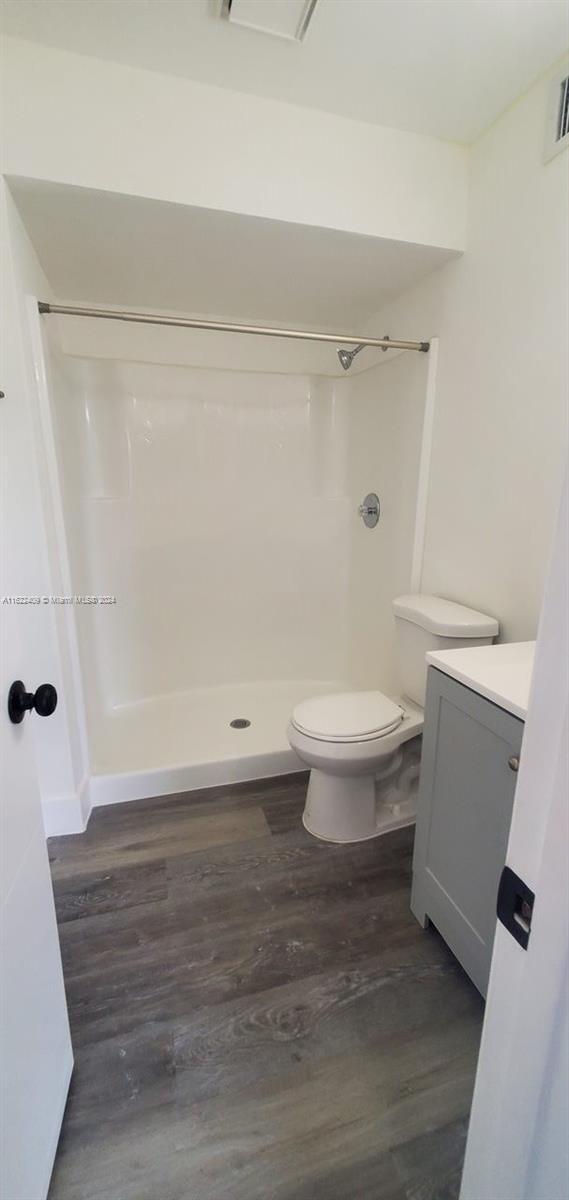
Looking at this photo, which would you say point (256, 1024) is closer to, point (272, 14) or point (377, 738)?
point (377, 738)

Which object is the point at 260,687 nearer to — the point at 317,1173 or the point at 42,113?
the point at 317,1173

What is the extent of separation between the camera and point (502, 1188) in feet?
1.63

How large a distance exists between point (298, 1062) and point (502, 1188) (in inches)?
27.4

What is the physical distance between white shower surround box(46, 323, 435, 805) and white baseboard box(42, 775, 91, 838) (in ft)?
0.49

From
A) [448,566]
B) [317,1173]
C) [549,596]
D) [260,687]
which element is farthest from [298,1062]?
[260,687]

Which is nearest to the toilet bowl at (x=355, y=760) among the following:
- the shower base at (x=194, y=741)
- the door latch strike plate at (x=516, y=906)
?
the shower base at (x=194, y=741)

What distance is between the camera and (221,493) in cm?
253

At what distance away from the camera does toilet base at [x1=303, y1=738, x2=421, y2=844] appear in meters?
1.67

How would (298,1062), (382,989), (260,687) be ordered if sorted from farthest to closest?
(260,687) < (382,989) < (298,1062)

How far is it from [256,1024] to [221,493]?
2123mm

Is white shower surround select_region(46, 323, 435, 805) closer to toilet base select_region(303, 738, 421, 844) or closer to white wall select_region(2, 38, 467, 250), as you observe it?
toilet base select_region(303, 738, 421, 844)

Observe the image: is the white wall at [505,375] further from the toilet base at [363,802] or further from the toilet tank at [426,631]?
the toilet base at [363,802]

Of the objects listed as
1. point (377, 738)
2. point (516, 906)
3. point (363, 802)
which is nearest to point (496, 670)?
point (377, 738)

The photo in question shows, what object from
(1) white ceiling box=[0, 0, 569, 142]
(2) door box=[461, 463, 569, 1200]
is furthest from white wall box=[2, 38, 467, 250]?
(2) door box=[461, 463, 569, 1200]
